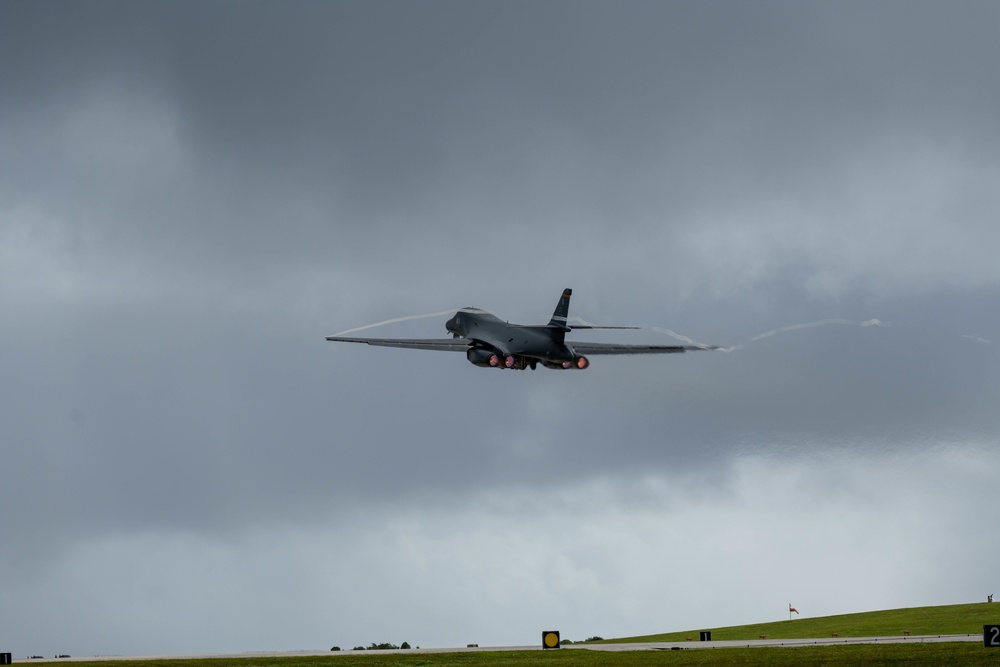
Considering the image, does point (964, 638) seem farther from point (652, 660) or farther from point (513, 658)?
point (513, 658)

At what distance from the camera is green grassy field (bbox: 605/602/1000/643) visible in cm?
9775

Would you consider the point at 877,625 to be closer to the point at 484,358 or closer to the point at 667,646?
the point at 667,646

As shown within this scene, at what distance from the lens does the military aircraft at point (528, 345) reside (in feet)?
283

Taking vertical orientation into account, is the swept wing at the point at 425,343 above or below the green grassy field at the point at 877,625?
above

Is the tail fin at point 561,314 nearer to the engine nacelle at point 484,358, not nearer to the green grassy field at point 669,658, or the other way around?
the engine nacelle at point 484,358

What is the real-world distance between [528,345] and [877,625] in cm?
4339

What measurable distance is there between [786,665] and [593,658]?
13573 mm

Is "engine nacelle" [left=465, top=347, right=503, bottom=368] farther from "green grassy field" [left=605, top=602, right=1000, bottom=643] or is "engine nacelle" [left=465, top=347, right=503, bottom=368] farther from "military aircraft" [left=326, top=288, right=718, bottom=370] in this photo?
"green grassy field" [left=605, top=602, right=1000, bottom=643]

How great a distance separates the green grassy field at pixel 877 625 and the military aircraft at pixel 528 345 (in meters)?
27.9

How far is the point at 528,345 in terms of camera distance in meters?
85.9

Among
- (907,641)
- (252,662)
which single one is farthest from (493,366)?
A: (907,641)

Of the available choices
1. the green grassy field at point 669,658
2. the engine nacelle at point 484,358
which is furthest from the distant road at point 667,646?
the engine nacelle at point 484,358

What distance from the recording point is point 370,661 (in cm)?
8094

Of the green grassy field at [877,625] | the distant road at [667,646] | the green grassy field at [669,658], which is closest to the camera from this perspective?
the green grassy field at [669,658]
